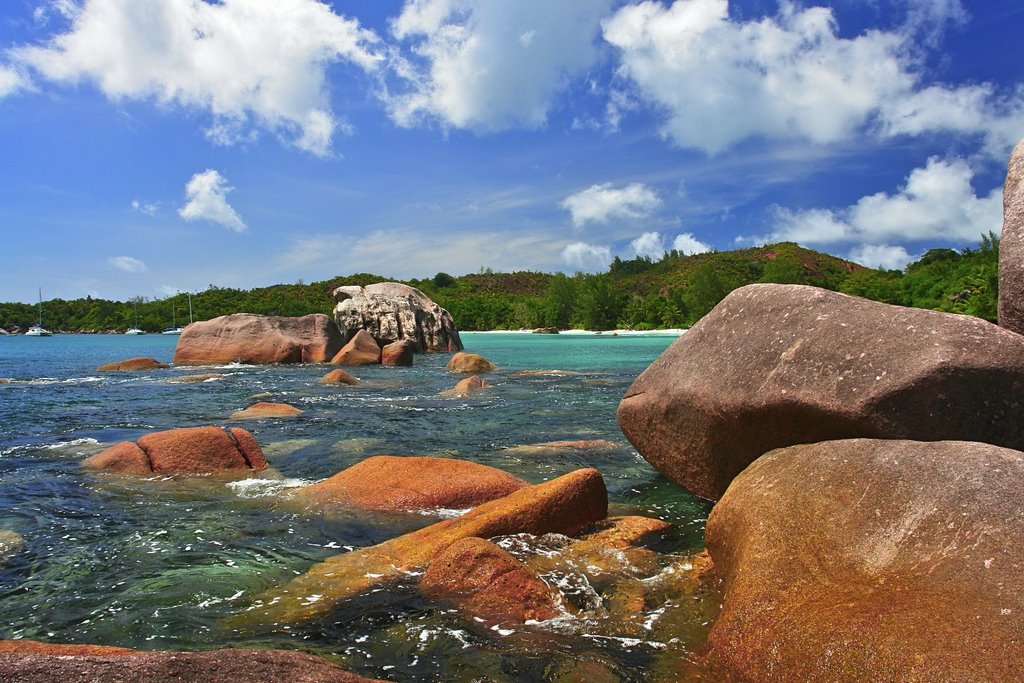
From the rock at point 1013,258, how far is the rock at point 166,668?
768 cm

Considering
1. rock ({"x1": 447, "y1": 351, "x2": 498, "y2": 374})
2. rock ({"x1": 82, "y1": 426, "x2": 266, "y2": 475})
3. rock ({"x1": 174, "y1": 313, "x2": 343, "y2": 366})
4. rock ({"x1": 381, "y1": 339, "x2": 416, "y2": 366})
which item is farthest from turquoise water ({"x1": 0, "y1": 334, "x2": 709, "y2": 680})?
rock ({"x1": 174, "y1": 313, "x2": 343, "y2": 366})

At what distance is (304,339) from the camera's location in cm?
Result: 3894

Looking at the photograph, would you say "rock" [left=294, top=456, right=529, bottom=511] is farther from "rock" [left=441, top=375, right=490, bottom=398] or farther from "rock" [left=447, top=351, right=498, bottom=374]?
"rock" [left=447, top=351, right=498, bottom=374]

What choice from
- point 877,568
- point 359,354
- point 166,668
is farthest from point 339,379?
point 166,668

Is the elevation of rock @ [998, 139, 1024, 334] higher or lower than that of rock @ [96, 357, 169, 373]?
higher

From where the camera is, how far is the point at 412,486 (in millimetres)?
8336

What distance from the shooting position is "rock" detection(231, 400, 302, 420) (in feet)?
53.3

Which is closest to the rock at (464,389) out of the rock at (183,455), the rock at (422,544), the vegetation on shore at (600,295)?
the rock at (183,455)

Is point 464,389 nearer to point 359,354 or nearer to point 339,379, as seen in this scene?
point 339,379

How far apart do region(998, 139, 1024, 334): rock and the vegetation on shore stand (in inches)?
2357

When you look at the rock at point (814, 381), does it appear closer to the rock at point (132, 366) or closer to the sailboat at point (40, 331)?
the rock at point (132, 366)

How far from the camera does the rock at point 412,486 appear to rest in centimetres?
812

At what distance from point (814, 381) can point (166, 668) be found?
5.84 meters

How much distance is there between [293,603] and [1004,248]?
8.21 metres
